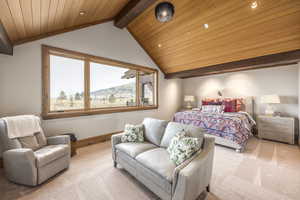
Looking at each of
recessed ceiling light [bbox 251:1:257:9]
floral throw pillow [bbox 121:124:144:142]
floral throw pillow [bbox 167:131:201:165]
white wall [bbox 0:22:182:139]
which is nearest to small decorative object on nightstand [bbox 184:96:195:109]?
white wall [bbox 0:22:182:139]

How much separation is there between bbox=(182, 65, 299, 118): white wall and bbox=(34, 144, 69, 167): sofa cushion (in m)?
5.57

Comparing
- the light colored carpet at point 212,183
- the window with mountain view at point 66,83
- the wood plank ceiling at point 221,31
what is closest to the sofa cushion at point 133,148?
the light colored carpet at point 212,183

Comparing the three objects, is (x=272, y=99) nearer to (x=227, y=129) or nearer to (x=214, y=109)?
(x=214, y=109)

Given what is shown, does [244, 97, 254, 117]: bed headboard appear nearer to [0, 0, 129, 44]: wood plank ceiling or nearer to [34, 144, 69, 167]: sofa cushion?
[0, 0, 129, 44]: wood plank ceiling

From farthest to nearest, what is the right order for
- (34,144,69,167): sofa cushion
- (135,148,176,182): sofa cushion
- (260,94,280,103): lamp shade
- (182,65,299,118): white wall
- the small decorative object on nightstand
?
the small decorative object on nightstand
(182,65,299,118): white wall
(260,94,280,103): lamp shade
(34,144,69,167): sofa cushion
(135,148,176,182): sofa cushion

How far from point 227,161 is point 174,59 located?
3736 millimetres

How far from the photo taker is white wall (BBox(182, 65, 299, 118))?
3.88 meters

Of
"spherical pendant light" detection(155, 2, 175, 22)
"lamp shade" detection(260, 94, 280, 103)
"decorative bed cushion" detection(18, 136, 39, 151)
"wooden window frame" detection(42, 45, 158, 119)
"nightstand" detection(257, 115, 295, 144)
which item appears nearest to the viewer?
"decorative bed cushion" detection(18, 136, 39, 151)

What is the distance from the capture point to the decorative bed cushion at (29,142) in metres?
2.17

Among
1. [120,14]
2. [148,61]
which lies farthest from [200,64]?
[120,14]

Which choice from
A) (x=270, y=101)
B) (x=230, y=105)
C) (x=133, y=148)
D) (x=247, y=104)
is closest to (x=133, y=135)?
(x=133, y=148)

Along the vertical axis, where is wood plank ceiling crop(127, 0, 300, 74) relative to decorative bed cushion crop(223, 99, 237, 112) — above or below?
above

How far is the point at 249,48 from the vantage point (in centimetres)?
338

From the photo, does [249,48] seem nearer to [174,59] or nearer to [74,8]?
[174,59]
